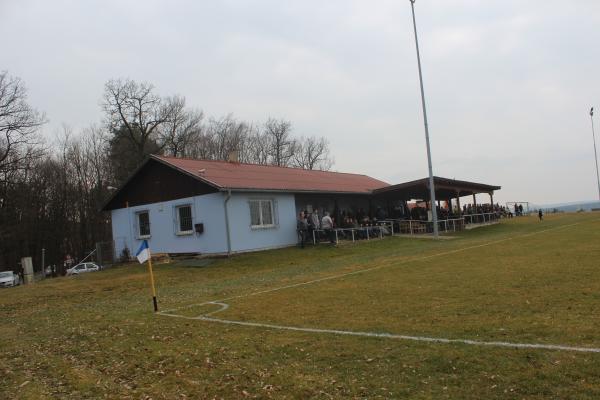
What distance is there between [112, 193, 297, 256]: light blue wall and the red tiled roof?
2.00 feet

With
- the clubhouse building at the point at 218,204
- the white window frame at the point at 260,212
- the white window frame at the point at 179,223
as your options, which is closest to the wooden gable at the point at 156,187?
the clubhouse building at the point at 218,204

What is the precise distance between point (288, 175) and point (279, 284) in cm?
1638

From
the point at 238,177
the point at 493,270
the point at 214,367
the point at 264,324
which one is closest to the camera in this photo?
the point at 214,367

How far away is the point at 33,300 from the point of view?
15992 mm

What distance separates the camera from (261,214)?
24641 mm

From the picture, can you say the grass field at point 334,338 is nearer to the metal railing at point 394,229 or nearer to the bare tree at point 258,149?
the metal railing at point 394,229

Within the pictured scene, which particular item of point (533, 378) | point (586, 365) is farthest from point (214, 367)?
point (586, 365)

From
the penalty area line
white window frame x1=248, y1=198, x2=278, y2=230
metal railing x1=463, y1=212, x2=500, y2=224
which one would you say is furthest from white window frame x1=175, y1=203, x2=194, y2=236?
metal railing x1=463, y1=212, x2=500, y2=224

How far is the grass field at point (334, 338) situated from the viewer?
16.7 ft

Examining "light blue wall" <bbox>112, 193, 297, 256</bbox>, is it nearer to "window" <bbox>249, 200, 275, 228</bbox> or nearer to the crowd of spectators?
"window" <bbox>249, 200, 275, 228</bbox>

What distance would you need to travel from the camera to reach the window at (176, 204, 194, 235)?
2472 centimetres

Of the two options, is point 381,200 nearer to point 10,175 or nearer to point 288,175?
point 288,175

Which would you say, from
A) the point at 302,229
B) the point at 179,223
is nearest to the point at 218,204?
the point at 179,223

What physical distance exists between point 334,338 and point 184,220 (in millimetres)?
19100
